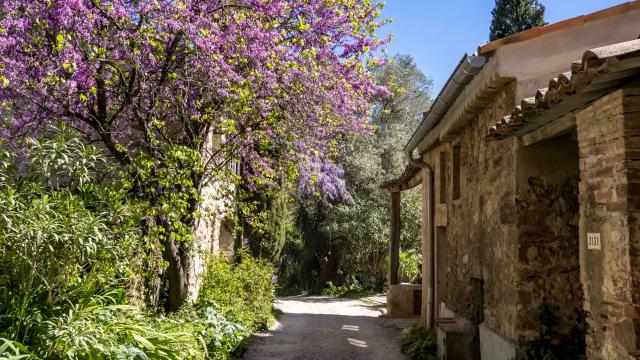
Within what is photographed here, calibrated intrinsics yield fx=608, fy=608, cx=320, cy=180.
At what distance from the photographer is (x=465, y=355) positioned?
26.1 feet

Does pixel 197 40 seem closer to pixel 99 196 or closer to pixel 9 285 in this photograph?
pixel 99 196

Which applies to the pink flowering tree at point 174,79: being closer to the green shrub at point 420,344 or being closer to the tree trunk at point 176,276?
the tree trunk at point 176,276

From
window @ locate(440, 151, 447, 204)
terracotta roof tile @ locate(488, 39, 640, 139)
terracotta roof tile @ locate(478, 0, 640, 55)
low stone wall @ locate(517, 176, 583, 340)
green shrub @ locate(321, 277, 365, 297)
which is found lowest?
green shrub @ locate(321, 277, 365, 297)

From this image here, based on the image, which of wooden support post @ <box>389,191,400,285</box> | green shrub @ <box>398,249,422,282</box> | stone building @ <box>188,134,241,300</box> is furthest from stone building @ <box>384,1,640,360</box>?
green shrub @ <box>398,249,422,282</box>

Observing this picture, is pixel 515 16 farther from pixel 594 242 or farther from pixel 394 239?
pixel 594 242

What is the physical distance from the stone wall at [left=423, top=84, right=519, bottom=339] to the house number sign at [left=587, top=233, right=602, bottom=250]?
1853 mm

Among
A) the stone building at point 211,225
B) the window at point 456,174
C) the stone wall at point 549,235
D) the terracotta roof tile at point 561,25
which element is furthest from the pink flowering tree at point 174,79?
the stone wall at point 549,235

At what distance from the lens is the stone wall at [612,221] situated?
363 cm

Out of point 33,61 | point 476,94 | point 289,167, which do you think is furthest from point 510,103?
point 33,61

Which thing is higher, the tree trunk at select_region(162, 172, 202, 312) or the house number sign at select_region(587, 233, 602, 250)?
the house number sign at select_region(587, 233, 602, 250)

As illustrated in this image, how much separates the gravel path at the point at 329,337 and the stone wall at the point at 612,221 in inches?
238

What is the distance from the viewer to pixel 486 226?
7320mm

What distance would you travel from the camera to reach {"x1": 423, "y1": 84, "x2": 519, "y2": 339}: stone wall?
625 cm

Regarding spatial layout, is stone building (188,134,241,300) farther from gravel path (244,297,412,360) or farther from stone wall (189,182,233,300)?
gravel path (244,297,412,360)
